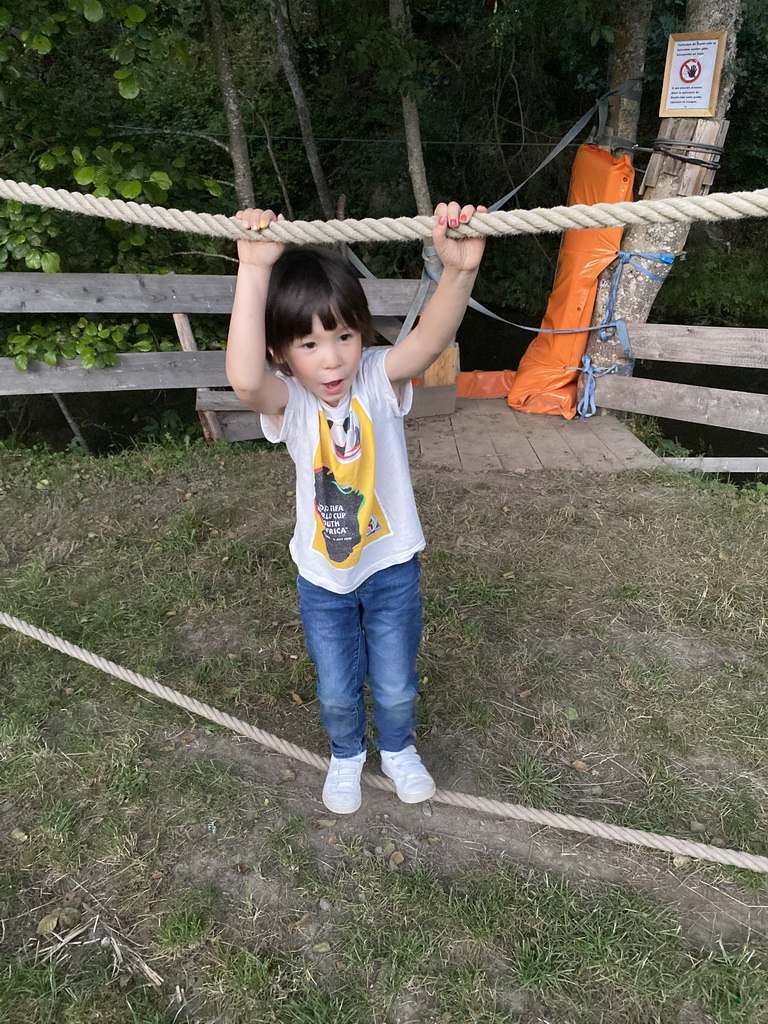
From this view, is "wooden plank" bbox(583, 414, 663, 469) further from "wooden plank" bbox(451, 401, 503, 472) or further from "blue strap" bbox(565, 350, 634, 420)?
"wooden plank" bbox(451, 401, 503, 472)

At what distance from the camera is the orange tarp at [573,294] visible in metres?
4.75

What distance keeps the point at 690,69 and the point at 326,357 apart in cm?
400

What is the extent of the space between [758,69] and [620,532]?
28.4 feet

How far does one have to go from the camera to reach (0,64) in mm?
3859

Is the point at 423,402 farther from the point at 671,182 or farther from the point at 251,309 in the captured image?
the point at 251,309

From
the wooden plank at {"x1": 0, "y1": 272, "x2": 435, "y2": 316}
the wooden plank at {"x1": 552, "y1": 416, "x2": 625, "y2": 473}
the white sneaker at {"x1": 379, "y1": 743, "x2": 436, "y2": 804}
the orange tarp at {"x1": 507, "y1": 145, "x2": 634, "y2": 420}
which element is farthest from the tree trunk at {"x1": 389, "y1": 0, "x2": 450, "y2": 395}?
the white sneaker at {"x1": 379, "y1": 743, "x2": 436, "y2": 804}

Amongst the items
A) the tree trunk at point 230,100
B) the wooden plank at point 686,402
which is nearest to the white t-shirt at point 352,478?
the wooden plank at point 686,402

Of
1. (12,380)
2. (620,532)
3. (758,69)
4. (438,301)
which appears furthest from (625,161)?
(758,69)

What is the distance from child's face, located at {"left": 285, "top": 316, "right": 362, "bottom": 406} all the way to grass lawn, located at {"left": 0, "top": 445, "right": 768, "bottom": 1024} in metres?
1.40

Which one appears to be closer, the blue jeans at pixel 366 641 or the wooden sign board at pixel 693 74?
the blue jeans at pixel 366 641

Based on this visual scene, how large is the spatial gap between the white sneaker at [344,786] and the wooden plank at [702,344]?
3636 millimetres

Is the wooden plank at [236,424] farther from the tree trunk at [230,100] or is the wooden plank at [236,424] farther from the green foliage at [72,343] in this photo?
the tree trunk at [230,100]

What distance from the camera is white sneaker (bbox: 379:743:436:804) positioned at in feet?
6.60

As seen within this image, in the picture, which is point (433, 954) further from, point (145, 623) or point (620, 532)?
point (620, 532)
